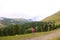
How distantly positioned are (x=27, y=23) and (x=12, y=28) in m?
9.72

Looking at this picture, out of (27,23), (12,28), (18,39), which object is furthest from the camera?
(27,23)

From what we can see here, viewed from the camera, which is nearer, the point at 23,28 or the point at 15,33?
the point at 15,33

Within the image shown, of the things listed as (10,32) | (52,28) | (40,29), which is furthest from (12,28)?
(52,28)

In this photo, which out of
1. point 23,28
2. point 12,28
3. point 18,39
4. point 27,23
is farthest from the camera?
point 27,23

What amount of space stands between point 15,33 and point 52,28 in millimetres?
16485

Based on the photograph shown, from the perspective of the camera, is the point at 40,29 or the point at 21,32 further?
the point at 40,29

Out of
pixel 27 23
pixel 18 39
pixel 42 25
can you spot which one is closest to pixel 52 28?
pixel 42 25

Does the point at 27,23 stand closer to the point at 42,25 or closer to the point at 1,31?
the point at 42,25

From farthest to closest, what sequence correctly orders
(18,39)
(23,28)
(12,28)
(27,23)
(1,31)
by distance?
(27,23)
(23,28)
(12,28)
(1,31)
(18,39)

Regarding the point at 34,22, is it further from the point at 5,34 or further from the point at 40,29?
the point at 5,34

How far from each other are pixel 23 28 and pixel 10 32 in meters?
6.30

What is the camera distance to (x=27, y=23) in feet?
219

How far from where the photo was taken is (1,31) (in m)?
54.2

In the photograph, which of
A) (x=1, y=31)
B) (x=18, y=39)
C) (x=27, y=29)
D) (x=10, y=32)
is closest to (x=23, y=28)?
(x=27, y=29)
